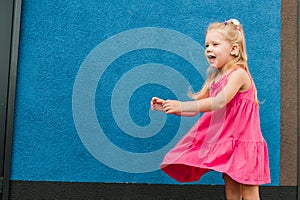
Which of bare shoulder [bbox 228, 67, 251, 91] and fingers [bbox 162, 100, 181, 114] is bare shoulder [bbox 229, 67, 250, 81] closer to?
bare shoulder [bbox 228, 67, 251, 91]

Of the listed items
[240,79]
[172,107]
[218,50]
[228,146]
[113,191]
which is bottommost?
[113,191]

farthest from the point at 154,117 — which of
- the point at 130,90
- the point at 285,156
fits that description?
the point at 285,156

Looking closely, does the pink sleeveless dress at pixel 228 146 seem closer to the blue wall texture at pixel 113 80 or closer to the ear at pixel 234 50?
the ear at pixel 234 50

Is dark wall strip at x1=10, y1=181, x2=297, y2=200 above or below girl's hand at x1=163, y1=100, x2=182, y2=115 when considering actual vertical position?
below

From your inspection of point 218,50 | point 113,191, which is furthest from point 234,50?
point 113,191

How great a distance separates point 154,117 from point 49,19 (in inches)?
33.7

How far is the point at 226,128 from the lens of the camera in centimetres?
205

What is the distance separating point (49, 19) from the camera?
104 inches

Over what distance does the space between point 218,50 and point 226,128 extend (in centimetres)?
38

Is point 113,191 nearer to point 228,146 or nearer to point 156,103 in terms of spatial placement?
point 156,103

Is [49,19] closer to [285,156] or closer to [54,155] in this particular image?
[54,155]

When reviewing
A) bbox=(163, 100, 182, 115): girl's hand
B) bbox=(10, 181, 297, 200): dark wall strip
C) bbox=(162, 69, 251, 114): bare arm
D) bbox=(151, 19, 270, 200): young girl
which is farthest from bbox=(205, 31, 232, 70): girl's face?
bbox=(10, 181, 297, 200): dark wall strip

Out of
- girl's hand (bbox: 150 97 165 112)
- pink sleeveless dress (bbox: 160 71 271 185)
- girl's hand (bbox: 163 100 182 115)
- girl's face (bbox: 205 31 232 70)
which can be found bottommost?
pink sleeveless dress (bbox: 160 71 271 185)

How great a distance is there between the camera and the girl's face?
2.12 meters
